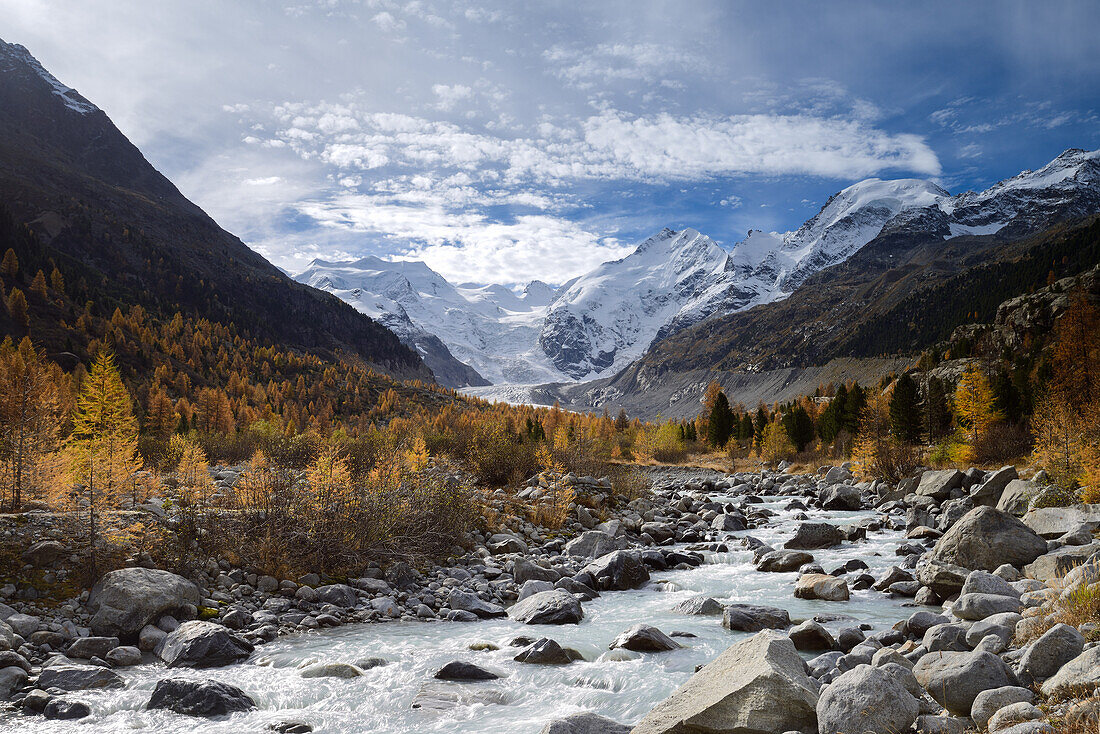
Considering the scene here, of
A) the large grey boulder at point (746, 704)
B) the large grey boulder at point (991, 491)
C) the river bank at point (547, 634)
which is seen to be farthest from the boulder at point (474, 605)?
the large grey boulder at point (991, 491)

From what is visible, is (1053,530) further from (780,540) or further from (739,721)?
(739,721)

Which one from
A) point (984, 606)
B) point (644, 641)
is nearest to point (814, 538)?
point (984, 606)

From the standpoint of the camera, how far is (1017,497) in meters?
27.0

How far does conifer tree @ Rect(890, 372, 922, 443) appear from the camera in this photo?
67.9 meters

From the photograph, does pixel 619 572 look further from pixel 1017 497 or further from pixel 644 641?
pixel 1017 497

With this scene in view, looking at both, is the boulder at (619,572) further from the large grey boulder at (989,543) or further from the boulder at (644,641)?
the large grey boulder at (989,543)

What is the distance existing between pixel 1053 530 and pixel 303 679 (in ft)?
77.0

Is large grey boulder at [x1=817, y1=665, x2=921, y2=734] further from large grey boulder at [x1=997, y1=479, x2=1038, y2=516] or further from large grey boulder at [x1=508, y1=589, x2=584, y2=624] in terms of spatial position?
large grey boulder at [x1=997, y1=479, x2=1038, y2=516]

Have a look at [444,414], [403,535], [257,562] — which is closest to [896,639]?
[403,535]

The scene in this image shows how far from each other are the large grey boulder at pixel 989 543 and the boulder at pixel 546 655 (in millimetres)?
12788

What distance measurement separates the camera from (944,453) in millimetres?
55656

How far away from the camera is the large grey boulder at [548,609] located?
1609 centimetres

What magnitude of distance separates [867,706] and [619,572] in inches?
534

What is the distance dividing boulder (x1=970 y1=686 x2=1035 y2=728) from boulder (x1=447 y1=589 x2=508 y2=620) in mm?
11900
